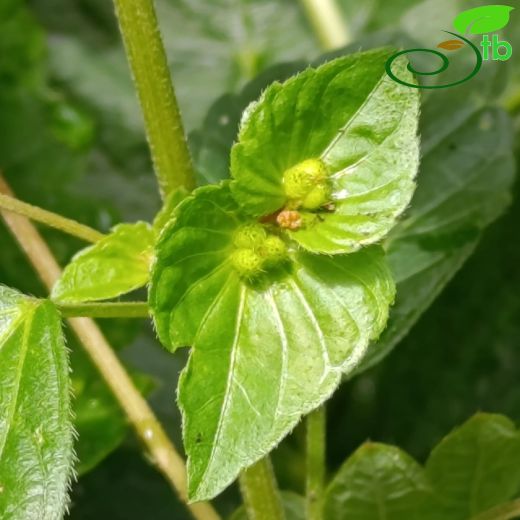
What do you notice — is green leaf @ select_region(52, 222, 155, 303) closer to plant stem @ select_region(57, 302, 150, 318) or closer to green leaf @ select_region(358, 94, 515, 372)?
plant stem @ select_region(57, 302, 150, 318)

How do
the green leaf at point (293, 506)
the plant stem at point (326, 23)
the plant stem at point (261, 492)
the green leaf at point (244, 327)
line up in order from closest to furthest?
the green leaf at point (244, 327)
the plant stem at point (261, 492)
the green leaf at point (293, 506)
the plant stem at point (326, 23)

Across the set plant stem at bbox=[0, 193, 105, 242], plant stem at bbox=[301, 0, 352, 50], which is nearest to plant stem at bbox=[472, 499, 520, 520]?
plant stem at bbox=[0, 193, 105, 242]

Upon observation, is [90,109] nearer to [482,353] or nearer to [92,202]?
[92,202]

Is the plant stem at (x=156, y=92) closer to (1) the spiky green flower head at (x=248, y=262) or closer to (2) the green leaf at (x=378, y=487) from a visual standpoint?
(1) the spiky green flower head at (x=248, y=262)

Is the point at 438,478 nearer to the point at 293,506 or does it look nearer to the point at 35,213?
the point at 293,506

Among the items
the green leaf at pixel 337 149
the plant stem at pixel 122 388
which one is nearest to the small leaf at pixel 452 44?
the green leaf at pixel 337 149

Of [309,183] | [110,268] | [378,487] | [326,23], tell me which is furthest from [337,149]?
[326,23]
